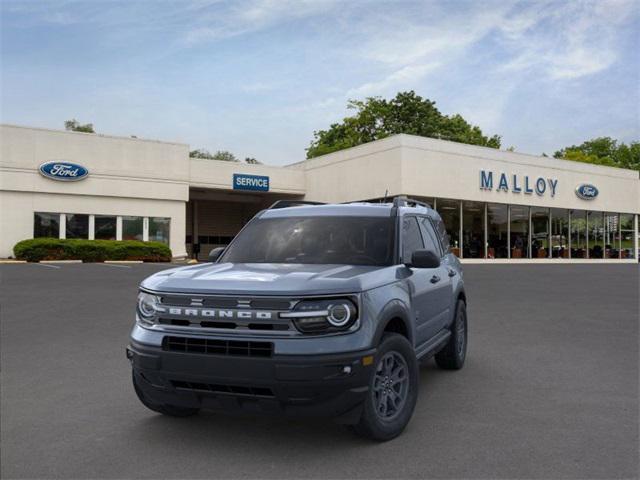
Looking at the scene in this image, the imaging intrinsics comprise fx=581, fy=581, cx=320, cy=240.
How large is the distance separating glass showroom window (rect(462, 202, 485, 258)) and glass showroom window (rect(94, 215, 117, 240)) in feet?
74.2

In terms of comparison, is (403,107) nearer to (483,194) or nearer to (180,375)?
(483,194)

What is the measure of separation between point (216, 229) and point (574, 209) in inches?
1132

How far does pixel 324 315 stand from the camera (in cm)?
386

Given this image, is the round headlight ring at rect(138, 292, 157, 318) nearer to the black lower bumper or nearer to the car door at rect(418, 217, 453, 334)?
the black lower bumper

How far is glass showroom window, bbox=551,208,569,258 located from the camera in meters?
45.1

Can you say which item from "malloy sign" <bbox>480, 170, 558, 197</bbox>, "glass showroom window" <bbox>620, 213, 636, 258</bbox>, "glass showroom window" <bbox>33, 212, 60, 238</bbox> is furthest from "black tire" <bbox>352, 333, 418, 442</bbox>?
"glass showroom window" <bbox>620, 213, 636, 258</bbox>

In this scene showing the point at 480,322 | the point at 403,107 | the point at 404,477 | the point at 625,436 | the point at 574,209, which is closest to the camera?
the point at 404,477

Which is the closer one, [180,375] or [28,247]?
[180,375]

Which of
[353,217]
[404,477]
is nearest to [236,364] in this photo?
[404,477]

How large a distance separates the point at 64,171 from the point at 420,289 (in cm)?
3298

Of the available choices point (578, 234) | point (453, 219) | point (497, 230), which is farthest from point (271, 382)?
point (578, 234)

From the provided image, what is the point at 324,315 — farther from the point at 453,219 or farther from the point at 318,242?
the point at 453,219

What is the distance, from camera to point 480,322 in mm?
10336

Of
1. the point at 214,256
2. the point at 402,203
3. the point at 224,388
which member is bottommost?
the point at 224,388
